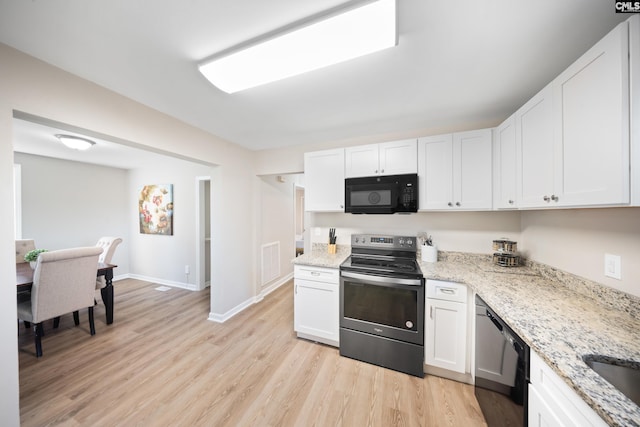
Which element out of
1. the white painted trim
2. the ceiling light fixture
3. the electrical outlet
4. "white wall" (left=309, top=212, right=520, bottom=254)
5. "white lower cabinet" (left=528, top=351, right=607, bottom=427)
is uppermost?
the ceiling light fixture

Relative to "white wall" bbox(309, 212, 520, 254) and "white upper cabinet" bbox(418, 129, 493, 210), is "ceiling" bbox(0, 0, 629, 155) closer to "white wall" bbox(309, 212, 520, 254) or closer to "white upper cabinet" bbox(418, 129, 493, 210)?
"white upper cabinet" bbox(418, 129, 493, 210)

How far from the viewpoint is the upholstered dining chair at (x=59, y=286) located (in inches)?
79.0

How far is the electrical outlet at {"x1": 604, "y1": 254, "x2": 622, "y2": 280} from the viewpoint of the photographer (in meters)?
1.15

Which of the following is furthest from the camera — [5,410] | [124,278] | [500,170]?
[124,278]

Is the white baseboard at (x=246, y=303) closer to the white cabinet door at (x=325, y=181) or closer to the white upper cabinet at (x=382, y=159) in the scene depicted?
the white cabinet door at (x=325, y=181)

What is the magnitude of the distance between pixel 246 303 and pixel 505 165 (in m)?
3.52

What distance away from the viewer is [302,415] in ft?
4.89

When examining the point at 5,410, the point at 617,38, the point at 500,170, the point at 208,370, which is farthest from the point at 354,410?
the point at 617,38

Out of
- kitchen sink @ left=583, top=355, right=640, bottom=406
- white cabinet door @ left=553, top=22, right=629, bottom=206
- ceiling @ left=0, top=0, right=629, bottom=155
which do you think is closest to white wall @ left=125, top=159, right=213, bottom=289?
ceiling @ left=0, top=0, right=629, bottom=155

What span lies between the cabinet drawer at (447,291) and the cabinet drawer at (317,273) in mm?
845

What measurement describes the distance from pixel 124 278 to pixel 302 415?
193 inches

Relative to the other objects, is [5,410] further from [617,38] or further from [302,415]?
[617,38]

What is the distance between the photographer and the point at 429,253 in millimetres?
2225

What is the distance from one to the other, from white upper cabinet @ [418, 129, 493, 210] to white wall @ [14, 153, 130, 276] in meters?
5.71
